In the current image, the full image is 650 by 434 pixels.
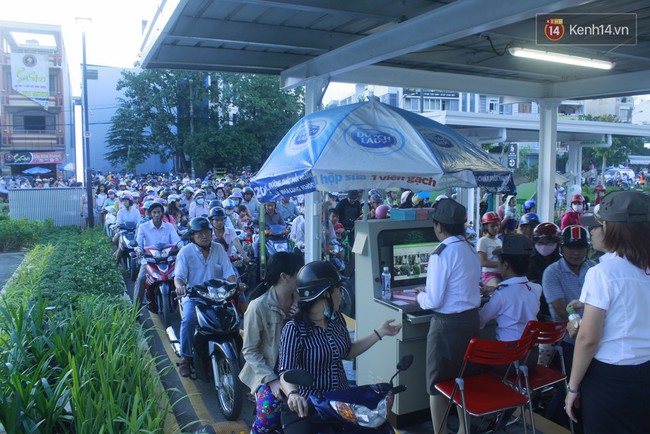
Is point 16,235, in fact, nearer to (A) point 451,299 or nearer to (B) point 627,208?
(A) point 451,299

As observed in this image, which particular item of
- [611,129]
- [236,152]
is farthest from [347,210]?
[236,152]

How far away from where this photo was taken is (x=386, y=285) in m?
4.94

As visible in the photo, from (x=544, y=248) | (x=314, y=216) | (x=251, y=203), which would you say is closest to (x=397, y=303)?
(x=544, y=248)

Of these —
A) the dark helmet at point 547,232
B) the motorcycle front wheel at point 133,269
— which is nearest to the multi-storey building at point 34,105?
the motorcycle front wheel at point 133,269

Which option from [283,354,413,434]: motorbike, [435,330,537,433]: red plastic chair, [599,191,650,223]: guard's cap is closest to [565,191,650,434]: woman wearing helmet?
[599,191,650,223]: guard's cap

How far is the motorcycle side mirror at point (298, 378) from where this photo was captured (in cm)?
286

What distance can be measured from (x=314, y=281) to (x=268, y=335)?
66cm

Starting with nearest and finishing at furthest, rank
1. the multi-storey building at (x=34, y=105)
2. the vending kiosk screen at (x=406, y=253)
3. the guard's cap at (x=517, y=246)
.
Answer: the guard's cap at (x=517, y=246), the vending kiosk screen at (x=406, y=253), the multi-storey building at (x=34, y=105)

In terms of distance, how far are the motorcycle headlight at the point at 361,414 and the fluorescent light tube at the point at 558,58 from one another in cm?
652

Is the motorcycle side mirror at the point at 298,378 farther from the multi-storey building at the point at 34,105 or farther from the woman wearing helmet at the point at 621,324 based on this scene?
the multi-storey building at the point at 34,105

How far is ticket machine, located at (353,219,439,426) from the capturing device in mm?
4695

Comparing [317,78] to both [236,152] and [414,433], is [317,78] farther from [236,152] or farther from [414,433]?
[236,152]

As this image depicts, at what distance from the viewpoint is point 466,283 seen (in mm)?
4090

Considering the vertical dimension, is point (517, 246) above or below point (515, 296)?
above
